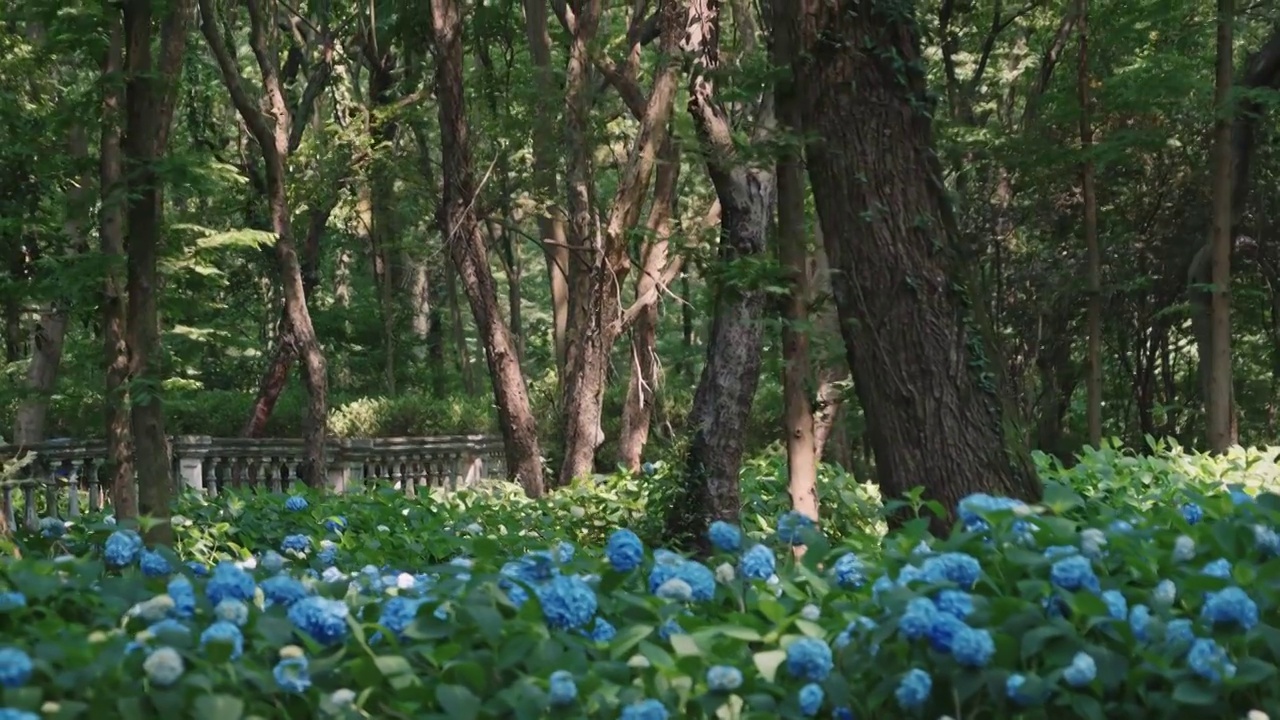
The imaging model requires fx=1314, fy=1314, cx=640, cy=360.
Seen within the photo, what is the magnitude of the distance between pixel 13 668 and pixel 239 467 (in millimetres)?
12677

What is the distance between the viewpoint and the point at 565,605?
8.60 ft

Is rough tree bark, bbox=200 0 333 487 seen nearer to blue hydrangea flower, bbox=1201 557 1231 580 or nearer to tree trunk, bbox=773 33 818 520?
tree trunk, bbox=773 33 818 520

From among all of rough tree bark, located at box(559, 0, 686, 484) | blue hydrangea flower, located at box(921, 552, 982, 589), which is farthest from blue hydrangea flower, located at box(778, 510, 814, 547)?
rough tree bark, located at box(559, 0, 686, 484)

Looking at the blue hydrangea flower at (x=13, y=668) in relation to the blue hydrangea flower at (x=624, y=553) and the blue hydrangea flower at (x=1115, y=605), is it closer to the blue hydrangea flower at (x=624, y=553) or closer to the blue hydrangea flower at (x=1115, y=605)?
the blue hydrangea flower at (x=624, y=553)

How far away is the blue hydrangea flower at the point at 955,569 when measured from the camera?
2.71 metres

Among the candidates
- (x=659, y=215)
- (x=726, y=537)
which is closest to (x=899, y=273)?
(x=726, y=537)

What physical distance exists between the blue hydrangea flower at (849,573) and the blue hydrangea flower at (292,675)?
1258 mm

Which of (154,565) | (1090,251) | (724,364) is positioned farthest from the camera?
(1090,251)

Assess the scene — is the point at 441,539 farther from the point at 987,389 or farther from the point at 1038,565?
the point at 1038,565

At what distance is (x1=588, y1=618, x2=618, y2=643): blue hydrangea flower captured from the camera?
2715 mm

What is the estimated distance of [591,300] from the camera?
13.1m

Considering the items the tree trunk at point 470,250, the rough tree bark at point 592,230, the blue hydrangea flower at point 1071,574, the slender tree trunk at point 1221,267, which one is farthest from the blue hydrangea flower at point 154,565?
the slender tree trunk at point 1221,267

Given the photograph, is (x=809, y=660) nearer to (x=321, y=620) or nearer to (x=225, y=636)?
(x=321, y=620)

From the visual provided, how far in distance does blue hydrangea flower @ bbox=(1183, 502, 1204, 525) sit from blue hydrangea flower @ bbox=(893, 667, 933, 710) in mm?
1737
